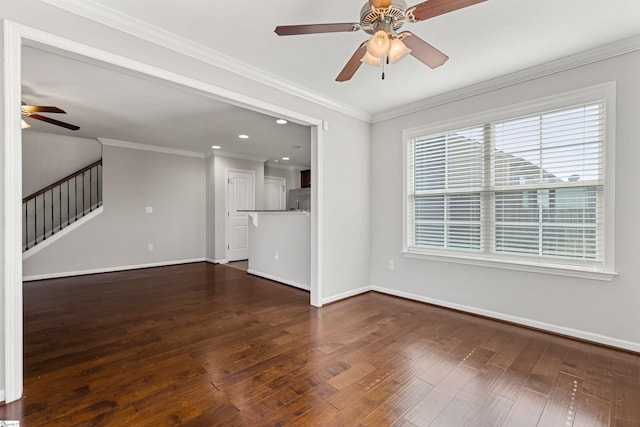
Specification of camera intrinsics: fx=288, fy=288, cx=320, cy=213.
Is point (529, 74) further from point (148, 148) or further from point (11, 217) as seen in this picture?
point (148, 148)

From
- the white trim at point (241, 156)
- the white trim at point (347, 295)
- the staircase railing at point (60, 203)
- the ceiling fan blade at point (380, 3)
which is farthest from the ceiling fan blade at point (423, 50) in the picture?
the staircase railing at point (60, 203)

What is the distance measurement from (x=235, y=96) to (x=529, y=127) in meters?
2.98

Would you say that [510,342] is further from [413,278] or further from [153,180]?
[153,180]

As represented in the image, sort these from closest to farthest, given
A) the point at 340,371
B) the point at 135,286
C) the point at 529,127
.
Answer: the point at 340,371
the point at 529,127
the point at 135,286

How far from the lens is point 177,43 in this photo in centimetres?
239

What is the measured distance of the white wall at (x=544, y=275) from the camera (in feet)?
7.97

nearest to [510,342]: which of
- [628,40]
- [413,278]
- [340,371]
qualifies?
[413,278]

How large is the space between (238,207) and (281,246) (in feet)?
8.43

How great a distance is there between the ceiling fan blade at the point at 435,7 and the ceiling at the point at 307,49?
0.61 m

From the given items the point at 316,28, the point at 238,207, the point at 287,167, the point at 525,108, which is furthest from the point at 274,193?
the point at 316,28

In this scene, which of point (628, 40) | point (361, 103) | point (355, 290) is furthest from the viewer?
point (355, 290)

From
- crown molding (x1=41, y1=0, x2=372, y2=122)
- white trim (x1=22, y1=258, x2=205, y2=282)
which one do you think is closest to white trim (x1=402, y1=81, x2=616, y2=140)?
crown molding (x1=41, y1=0, x2=372, y2=122)

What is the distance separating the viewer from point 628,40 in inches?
94.2

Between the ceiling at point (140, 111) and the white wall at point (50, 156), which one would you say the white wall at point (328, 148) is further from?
the white wall at point (50, 156)
